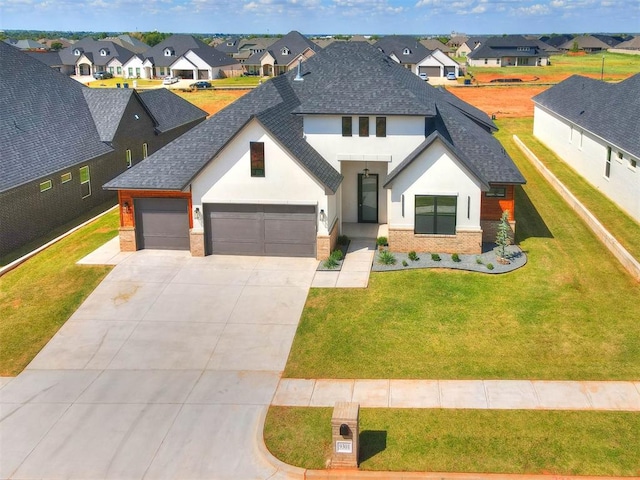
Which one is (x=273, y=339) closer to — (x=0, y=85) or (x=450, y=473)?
(x=450, y=473)

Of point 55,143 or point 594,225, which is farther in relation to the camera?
point 55,143

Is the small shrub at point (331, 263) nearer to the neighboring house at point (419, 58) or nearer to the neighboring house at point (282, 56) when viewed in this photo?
the neighboring house at point (419, 58)

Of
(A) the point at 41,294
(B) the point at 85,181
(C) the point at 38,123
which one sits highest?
(C) the point at 38,123

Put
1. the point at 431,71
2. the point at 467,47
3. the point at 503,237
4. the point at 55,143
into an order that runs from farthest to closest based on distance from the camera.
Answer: the point at 467,47, the point at 431,71, the point at 55,143, the point at 503,237

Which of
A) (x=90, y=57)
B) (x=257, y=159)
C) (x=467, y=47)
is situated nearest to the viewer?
(x=257, y=159)

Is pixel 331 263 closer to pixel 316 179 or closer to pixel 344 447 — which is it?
pixel 316 179

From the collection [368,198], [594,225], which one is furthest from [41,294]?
[594,225]

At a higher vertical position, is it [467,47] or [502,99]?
[467,47]
